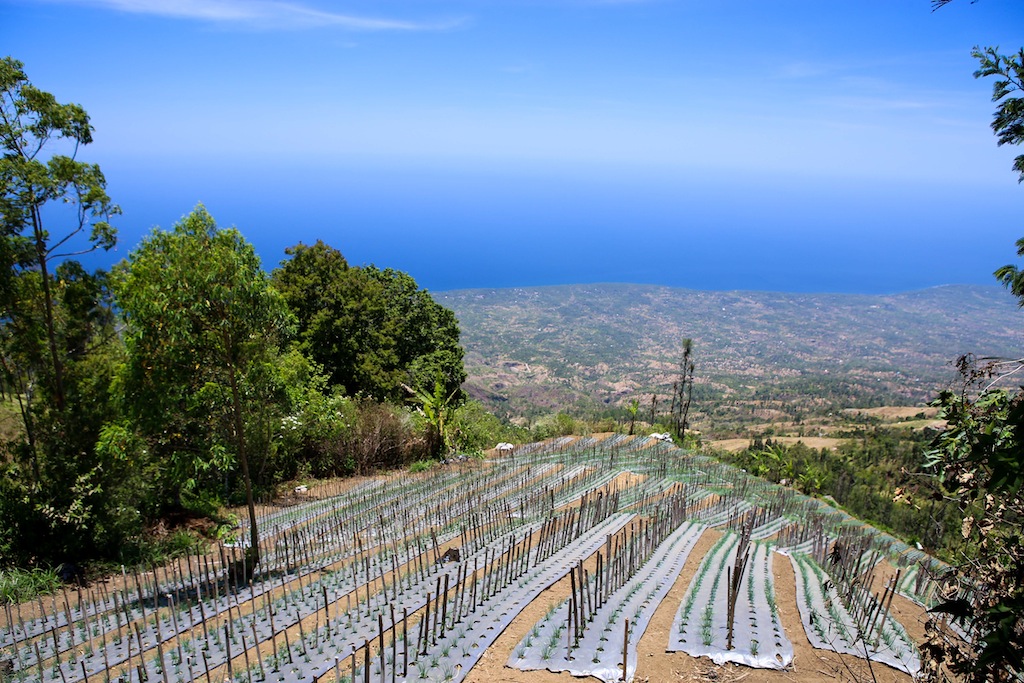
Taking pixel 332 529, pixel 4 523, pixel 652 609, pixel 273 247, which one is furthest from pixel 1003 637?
pixel 273 247

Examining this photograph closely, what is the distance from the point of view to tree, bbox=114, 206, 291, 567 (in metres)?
7.39

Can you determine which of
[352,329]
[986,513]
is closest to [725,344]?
[352,329]

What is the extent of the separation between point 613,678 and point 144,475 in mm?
8042

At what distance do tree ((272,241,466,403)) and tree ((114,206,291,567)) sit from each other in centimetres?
1046

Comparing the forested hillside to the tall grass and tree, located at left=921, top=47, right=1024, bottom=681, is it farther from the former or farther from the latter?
tree, located at left=921, top=47, right=1024, bottom=681

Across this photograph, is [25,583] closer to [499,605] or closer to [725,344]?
[499,605]

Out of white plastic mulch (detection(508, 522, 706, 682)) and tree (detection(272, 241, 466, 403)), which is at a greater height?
tree (detection(272, 241, 466, 403))

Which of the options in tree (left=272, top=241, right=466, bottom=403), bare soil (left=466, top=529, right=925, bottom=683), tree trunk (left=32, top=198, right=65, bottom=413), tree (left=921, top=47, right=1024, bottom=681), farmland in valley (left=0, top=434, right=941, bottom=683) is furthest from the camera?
tree (left=272, top=241, right=466, bottom=403)

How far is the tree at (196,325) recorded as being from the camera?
7387mm

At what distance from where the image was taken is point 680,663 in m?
5.36

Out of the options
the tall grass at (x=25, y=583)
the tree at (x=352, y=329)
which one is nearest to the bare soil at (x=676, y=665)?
the tall grass at (x=25, y=583)

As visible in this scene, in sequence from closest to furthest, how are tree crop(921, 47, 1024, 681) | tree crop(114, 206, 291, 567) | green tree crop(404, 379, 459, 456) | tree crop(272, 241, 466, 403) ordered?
tree crop(921, 47, 1024, 681)
tree crop(114, 206, 291, 567)
green tree crop(404, 379, 459, 456)
tree crop(272, 241, 466, 403)

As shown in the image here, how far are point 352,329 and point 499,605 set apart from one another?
14.8 meters

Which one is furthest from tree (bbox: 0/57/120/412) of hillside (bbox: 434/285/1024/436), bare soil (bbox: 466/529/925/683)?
hillside (bbox: 434/285/1024/436)
